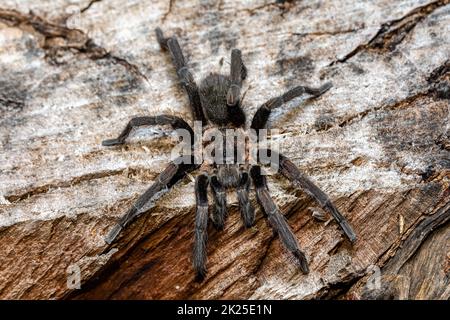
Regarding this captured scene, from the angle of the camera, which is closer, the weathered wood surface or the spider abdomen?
the weathered wood surface

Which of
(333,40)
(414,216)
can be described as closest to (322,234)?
(414,216)

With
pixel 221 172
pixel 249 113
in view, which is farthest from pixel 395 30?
pixel 221 172

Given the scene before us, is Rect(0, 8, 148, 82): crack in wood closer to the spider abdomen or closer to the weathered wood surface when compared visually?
the weathered wood surface

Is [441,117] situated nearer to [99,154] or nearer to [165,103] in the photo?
[165,103]

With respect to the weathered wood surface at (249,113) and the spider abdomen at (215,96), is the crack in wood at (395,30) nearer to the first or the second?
the weathered wood surface at (249,113)

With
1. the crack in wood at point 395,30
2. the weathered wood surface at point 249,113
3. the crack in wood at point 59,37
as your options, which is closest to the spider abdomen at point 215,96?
the weathered wood surface at point 249,113

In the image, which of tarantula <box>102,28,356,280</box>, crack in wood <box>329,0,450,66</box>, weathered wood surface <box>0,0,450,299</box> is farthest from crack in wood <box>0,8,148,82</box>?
crack in wood <box>329,0,450,66</box>
